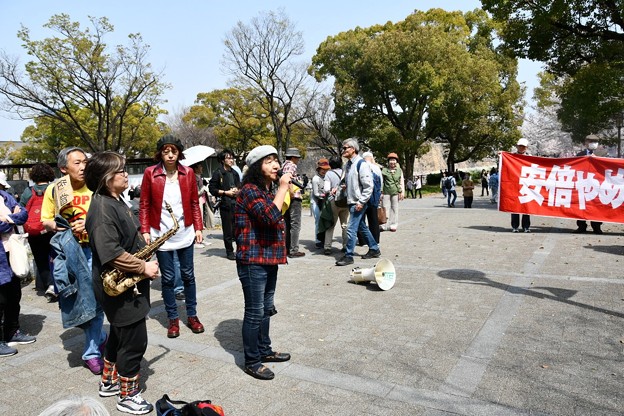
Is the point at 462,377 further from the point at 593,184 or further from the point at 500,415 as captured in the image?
the point at 593,184

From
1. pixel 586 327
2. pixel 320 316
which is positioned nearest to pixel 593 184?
pixel 586 327

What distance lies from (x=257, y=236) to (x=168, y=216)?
151 centimetres

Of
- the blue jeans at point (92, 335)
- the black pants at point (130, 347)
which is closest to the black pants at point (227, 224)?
the blue jeans at point (92, 335)

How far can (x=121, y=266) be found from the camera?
9.58 ft

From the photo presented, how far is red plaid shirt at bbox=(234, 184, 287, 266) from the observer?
11.0ft

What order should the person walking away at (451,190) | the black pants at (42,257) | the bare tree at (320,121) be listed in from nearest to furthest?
the black pants at (42,257)
the person walking away at (451,190)
the bare tree at (320,121)

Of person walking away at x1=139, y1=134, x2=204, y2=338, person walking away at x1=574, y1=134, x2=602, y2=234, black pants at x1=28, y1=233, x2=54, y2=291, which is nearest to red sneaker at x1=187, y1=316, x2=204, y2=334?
person walking away at x1=139, y1=134, x2=204, y2=338

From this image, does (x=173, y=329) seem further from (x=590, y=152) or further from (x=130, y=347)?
(x=590, y=152)

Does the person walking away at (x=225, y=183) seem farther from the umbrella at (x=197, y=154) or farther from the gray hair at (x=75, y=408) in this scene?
the gray hair at (x=75, y=408)

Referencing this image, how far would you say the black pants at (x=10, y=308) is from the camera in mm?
4250

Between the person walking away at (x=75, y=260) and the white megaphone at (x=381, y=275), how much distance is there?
324 centimetres

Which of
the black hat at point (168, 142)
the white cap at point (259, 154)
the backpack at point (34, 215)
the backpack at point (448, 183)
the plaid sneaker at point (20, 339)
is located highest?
the black hat at point (168, 142)

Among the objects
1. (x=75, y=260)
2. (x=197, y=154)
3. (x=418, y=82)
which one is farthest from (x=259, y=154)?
(x=418, y=82)

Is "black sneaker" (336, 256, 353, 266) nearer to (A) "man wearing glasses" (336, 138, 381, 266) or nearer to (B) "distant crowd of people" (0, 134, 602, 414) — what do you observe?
(A) "man wearing glasses" (336, 138, 381, 266)
